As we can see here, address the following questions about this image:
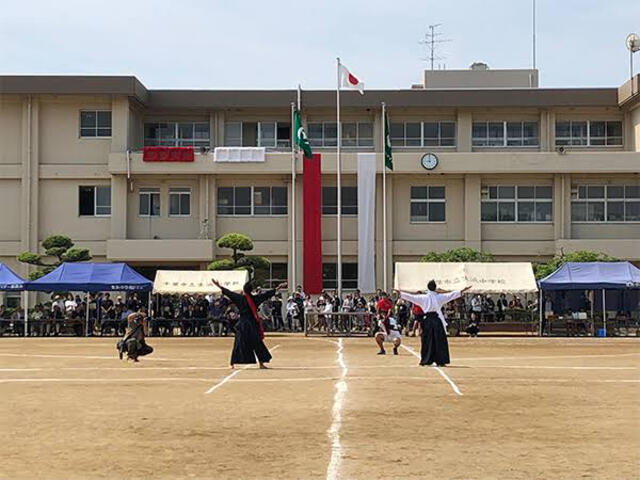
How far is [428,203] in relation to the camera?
1991 inches

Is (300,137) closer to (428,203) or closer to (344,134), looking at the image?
(344,134)

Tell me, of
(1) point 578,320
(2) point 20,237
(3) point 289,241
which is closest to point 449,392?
(1) point 578,320

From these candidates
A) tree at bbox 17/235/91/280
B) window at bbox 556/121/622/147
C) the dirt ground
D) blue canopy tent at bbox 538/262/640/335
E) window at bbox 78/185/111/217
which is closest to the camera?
the dirt ground

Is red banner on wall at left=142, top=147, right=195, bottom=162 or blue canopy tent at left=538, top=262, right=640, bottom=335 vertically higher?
red banner on wall at left=142, top=147, right=195, bottom=162

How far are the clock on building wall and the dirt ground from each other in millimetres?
27164

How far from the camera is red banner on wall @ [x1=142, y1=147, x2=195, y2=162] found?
4856cm

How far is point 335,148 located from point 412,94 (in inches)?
186

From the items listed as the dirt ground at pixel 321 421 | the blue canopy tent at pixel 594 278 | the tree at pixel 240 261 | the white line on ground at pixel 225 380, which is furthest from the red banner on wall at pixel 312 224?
the white line on ground at pixel 225 380

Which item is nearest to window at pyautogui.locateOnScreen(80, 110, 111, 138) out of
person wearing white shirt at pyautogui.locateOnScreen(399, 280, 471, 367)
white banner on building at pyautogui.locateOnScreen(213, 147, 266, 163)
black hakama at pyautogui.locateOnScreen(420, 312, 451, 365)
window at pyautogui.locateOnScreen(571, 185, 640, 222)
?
white banner on building at pyautogui.locateOnScreen(213, 147, 266, 163)

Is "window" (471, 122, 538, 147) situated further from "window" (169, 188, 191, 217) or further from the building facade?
"window" (169, 188, 191, 217)

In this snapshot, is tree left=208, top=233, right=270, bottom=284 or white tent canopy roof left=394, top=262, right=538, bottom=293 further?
tree left=208, top=233, right=270, bottom=284

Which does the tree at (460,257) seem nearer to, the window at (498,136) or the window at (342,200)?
the window at (342,200)

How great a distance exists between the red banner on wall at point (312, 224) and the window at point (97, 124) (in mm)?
9813

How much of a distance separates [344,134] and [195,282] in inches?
616
